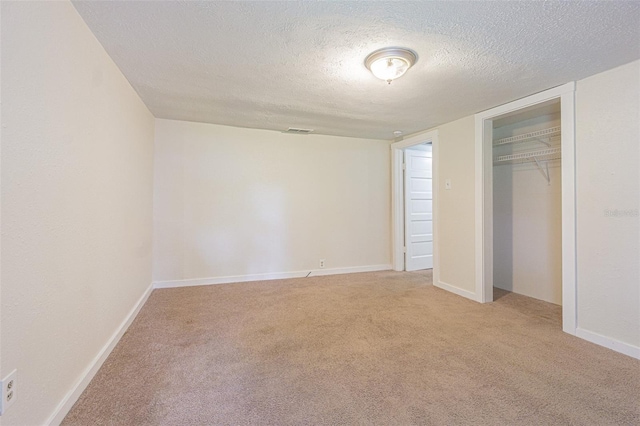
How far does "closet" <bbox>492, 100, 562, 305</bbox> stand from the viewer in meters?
3.15

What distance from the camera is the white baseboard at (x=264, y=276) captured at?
146 inches

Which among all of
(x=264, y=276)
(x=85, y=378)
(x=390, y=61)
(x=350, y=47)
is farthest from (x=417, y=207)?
(x=85, y=378)

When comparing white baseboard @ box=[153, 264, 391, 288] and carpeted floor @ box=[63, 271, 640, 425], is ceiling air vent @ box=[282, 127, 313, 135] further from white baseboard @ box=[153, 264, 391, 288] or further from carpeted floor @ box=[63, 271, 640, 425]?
carpeted floor @ box=[63, 271, 640, 425]

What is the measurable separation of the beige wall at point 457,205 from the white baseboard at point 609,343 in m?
1.06

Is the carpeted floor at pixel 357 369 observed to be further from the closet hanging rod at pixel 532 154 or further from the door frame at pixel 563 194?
the closet hanging rod at pixel 532 154

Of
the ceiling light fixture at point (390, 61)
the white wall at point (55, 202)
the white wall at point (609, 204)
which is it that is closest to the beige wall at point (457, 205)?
the white wall at point (609, 204)

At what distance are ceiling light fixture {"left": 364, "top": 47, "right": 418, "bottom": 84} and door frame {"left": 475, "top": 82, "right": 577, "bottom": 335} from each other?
1482mm

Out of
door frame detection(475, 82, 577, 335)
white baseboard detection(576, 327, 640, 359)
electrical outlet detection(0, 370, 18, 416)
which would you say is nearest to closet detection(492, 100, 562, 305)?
door frame detection(475, 82, 577, 335)

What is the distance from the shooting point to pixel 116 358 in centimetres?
198

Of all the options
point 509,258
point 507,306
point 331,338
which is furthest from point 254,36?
point 509,258

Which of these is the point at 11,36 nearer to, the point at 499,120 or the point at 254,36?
the point at 254,36

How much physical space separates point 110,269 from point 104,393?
0.83 meters

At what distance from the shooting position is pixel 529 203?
3422 mm

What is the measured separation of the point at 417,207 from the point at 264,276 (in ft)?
9.08
